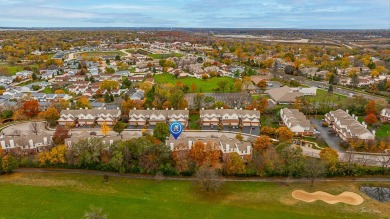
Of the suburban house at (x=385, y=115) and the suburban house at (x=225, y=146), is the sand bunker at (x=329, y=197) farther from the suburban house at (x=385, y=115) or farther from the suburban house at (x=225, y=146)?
the suburban house at (x=385, y=115)

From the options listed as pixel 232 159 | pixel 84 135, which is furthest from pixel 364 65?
pixel 84 135

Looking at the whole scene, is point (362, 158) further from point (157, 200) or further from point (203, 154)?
point (157, 200)

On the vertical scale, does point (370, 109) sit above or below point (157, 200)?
above

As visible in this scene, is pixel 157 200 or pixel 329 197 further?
pixel 329 197

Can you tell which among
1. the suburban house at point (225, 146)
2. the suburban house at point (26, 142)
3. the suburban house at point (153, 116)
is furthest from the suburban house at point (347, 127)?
the suburban house at point (26, 142)

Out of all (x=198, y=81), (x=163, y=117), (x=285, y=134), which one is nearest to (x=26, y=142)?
(x=163, y=117)

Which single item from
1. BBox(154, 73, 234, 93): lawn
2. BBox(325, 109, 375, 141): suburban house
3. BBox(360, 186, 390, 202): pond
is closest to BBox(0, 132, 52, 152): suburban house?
BBox(360, 186, 390, 202): pond

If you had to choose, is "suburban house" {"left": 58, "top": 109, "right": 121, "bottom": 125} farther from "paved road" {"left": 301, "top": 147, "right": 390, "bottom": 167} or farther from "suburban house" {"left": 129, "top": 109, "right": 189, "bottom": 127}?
"paved road" {"left": 301, "top": 147, "right": 390, "bottom": 167}
